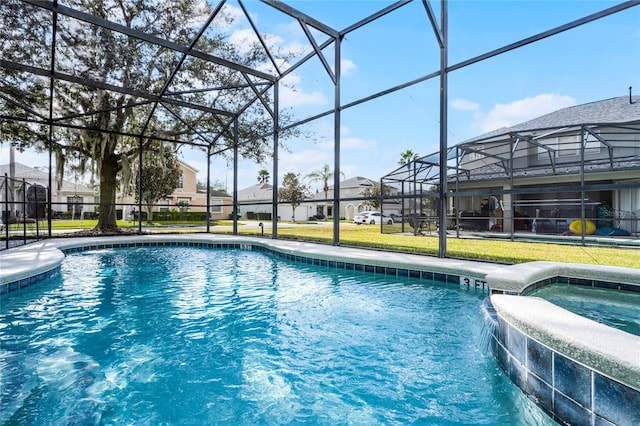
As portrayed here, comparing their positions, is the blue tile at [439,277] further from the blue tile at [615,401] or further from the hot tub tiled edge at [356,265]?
the blue tile at [615,401]

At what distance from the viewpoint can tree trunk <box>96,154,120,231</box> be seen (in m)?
10.3

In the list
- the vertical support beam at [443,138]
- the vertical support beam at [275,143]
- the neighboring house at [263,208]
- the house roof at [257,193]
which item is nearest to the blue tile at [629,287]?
the vertical support beam at [443,138]

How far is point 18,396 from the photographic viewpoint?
1.76 meters

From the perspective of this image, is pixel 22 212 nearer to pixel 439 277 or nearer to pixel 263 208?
pixel 439 277

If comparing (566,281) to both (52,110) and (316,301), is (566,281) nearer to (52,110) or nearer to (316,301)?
(316,301)

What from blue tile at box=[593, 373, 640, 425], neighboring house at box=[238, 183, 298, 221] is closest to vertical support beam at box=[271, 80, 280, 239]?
blue tile at box=[593, 373, 640, 425]

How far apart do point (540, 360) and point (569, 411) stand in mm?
245

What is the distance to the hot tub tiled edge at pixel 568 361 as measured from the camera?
4.07 feet

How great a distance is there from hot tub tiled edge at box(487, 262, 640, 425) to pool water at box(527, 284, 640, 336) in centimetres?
124

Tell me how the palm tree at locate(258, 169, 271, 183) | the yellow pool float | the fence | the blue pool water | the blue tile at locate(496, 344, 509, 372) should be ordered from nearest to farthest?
the blue pool water → the blue tile at locate(496, 344, 509, 372) → the fence → the yellow pool float → the palm tree at locate(258, 169, 271, 183)

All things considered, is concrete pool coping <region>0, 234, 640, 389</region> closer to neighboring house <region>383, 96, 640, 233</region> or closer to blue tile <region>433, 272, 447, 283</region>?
blue tile <region>433, 272, 447, 283</region>

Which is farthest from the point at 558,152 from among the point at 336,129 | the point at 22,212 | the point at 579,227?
the point at 22,212

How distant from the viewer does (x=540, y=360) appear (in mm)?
1643

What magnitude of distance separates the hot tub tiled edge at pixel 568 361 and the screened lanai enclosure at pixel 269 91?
8.11 ft
